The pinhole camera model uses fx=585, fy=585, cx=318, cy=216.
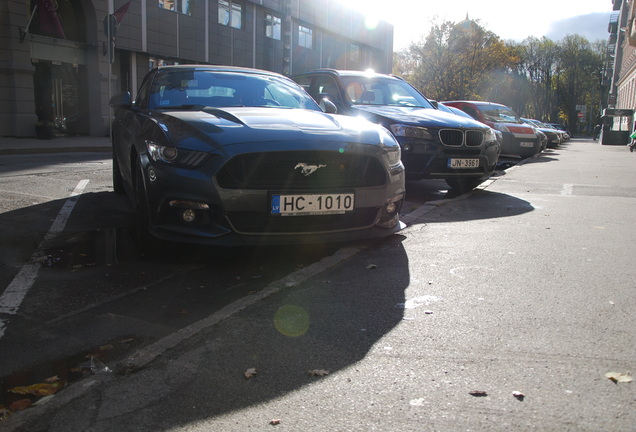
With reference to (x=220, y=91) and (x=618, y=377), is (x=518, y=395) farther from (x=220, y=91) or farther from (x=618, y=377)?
(x=220, y=91)

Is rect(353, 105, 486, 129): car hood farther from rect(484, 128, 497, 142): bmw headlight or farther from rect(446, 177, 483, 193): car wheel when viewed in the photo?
rect(446, 177, 483, 193): car wheel

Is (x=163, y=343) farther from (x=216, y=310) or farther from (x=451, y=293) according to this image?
(x=451, y=293)

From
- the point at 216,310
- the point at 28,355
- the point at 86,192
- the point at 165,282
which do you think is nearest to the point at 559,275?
the point at 216,310

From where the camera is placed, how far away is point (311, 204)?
409cm

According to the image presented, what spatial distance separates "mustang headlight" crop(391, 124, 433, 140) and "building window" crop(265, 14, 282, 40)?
27473 millimetres

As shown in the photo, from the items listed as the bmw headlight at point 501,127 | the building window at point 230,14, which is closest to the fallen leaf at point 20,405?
the bmw headlight at point 501,127

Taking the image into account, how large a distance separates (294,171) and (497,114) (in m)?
14.6

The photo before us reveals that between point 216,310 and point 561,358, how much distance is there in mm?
1805

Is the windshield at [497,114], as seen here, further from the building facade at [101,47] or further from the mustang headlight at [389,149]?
the mustang headlight at [389,149]

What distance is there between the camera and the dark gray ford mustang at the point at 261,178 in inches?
155

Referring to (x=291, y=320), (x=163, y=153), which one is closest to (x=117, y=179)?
(x=163, y=153)

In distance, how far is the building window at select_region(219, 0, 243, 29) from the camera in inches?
1157

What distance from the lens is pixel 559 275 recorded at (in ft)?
13.3

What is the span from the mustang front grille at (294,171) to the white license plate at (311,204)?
0.07 meters
